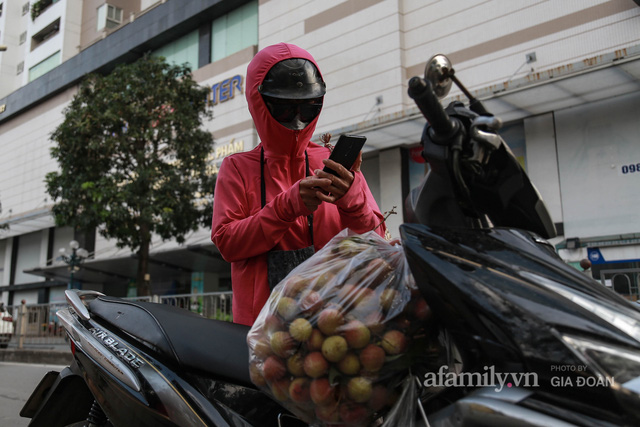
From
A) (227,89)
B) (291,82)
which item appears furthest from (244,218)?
(227,89)

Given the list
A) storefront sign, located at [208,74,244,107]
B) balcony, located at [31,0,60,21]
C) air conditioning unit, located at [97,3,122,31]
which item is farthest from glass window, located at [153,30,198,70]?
balcony, located at [31,0,60,21]

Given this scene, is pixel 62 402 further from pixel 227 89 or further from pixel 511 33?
pixel 227 89

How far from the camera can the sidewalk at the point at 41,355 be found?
31.3ft

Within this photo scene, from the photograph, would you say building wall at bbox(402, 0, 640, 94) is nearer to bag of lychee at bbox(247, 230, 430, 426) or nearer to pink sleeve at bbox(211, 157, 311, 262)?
pink sleeve at bbox(211, 157, 311, 262)

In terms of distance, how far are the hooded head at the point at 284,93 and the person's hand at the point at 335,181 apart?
14.6 inches

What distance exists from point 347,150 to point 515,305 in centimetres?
71

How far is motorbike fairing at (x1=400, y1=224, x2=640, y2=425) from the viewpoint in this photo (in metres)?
0.92

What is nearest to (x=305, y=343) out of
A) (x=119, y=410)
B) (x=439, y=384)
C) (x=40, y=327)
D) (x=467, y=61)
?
(x=439, y=384)

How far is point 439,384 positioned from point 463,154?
493 millimetres

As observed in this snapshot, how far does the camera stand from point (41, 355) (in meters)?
9.95

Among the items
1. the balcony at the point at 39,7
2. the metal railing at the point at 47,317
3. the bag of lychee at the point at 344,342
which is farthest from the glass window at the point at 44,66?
the bag of lychee at the point at 344,342

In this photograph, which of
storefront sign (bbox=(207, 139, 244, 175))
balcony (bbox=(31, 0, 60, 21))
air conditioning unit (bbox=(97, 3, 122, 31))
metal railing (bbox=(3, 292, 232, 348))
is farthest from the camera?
balcony (bbox=(31, 0, 60, 21))

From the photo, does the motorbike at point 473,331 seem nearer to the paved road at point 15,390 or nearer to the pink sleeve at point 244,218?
the pink sleeve at point 244,218

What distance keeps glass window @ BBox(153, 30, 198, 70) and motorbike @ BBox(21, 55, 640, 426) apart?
21.4 meters
